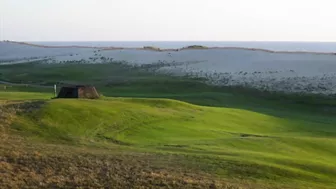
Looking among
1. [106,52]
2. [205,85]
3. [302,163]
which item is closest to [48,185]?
[302,163]

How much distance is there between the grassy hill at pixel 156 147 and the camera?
15.8m

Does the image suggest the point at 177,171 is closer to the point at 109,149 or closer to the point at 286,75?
the point at 109,149

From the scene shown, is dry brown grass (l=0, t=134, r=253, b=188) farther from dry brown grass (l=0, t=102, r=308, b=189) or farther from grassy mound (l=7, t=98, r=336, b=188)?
grassy mound (l=7, t=98, r=336, b=188)

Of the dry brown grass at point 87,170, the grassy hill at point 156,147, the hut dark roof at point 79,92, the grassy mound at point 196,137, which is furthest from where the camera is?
the hut dark roof at point 79,92

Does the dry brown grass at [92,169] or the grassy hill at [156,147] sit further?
the grassy hill at [156,147]

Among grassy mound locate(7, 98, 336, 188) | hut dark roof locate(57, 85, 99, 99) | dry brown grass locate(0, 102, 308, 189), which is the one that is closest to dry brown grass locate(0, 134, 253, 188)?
dry brown grass locate(0, 102, 308, 189)

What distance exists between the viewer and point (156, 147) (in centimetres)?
2094

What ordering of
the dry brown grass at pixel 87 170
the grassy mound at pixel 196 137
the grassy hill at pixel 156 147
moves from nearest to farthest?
the dry brown grass at pixel 87 170, the grassy hill at pixel 156 147, the grassy mound at pixel 196 137

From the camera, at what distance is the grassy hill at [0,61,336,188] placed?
51.9ft

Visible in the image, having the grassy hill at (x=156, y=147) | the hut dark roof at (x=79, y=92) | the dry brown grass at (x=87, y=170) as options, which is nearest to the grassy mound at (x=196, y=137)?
the grassy hill at (x=156, y=147)

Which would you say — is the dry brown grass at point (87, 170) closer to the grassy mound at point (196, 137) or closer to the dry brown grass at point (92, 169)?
the dry brown grass at point (92, 169)

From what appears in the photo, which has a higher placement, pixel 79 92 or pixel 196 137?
pixel 79 92

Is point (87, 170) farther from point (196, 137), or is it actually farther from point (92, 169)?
point (196, 137)

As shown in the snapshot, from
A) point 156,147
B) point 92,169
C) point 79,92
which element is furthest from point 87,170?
point 79,92
